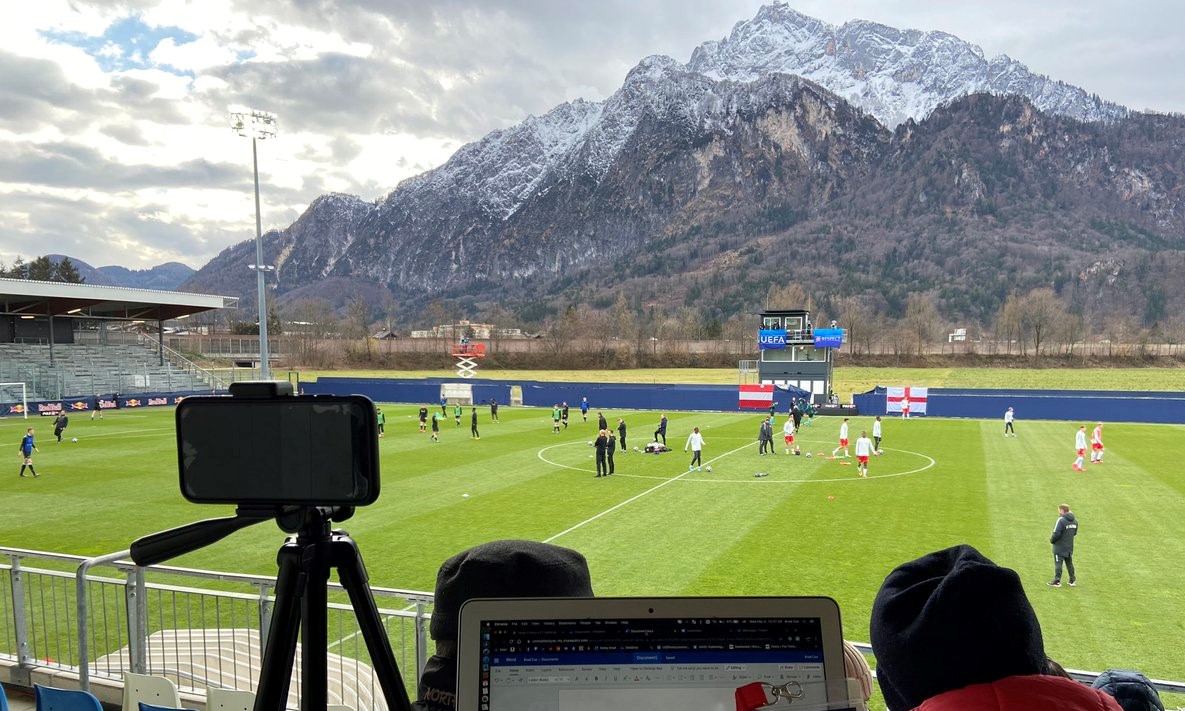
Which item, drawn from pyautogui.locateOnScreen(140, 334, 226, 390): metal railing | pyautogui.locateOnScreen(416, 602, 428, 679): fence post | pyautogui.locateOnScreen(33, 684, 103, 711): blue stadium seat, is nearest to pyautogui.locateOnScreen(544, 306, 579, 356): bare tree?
pyautogui.locateOnScreen(140, 334, 226, 390): metal railing

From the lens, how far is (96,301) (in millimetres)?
43938

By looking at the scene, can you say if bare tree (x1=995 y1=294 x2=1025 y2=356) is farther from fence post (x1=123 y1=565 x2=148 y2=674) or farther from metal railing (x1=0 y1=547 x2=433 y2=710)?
fence post (x1=123 y1=565 x2=148 y2=674)

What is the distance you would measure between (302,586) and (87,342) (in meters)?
60.6

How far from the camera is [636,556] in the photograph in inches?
465

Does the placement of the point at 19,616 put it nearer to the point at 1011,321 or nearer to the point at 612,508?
the point at 612,508

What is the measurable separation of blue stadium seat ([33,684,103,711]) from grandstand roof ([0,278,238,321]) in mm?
45921

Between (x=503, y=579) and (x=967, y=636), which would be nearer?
(x=967, y=636)

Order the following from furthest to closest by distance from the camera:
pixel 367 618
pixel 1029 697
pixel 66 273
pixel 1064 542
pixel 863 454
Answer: pixel 66 273 → pixel 863 454 → pixel 1064 542 → pixel 367 618 → pixel 1029 697

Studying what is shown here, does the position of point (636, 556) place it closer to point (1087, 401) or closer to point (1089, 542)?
point (1089, 542)

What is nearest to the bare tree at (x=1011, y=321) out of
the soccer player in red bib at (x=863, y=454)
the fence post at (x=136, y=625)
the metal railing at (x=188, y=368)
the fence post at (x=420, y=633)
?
the soccer player in red bib at (x=863, y=454)

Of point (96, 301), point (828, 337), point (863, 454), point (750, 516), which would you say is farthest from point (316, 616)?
point (96, 301)

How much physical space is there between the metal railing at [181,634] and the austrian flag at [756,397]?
3182cm

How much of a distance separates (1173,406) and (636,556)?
109 feet

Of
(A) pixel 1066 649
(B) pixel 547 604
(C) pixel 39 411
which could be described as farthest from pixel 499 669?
(C) pixel 39 411
